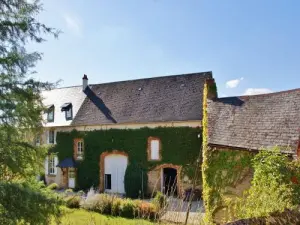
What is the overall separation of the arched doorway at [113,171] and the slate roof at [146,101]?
2.41 meters

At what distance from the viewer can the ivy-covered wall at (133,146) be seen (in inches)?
737

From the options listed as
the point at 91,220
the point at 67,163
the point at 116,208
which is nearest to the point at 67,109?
the point at 67,163

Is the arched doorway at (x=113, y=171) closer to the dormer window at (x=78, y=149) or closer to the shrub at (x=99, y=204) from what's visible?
the dormer window at (x=78, y=149)

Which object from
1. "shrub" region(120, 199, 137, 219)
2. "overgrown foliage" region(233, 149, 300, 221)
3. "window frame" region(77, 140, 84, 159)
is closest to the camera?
"overgrown foliage" region(233, 149, 300, 221)

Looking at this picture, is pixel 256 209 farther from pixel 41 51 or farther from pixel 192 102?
pixel 192 102

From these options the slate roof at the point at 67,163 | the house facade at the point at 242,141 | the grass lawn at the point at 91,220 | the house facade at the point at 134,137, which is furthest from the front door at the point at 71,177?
the house facade at the point at 242,141

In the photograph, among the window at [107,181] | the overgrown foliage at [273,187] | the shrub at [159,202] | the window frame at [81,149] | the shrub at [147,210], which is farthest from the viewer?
the window frame at [81,149]

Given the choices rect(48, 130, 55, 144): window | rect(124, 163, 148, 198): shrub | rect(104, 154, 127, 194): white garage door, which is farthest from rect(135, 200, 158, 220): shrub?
rect(48, 130, 55, 144): window

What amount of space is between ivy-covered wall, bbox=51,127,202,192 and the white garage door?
23.1 inches

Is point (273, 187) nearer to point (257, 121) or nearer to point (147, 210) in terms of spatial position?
point (147, 210)

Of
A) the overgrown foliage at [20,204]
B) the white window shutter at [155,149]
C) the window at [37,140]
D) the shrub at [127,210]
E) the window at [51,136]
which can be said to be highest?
the window at [51,136]

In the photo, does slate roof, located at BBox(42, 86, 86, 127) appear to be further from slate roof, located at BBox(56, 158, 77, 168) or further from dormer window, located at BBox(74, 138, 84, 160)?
slate roof, located at BBox(56, 158, 77, 168)

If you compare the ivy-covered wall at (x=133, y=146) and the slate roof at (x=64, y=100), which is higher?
the slate roof at (x=64, y=100)

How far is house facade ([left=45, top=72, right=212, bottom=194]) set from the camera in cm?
1902
